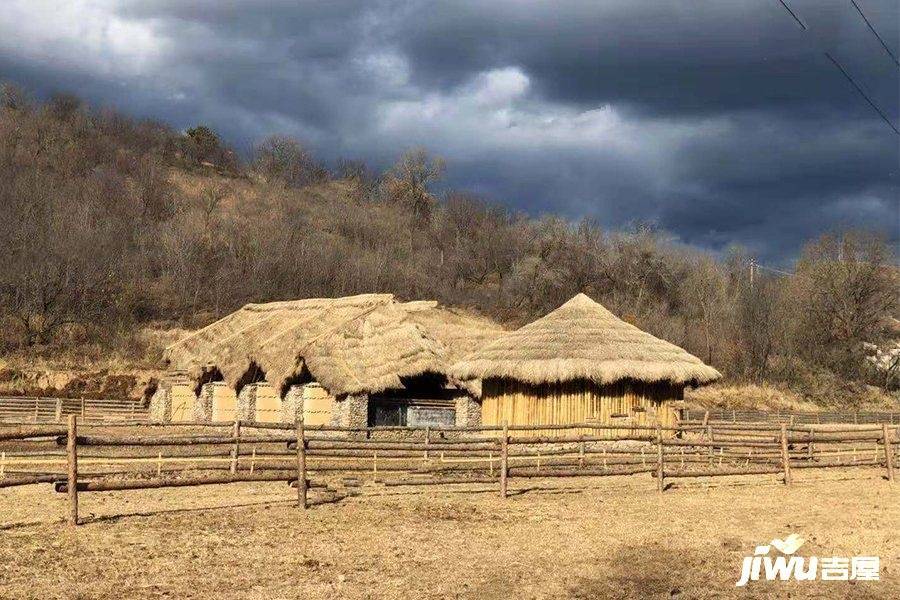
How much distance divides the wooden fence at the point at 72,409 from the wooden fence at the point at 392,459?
10.3m

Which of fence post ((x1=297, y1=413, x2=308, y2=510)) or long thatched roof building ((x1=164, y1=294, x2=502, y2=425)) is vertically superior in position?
long thatched roof building ((x1=164, y1=294, x2=502, y2=425))

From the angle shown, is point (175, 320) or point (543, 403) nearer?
point (543, 403)

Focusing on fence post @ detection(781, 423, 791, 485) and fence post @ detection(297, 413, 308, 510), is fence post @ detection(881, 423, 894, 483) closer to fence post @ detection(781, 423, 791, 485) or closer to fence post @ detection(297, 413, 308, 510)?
fence post @ detection(781, 423, 791, 485)

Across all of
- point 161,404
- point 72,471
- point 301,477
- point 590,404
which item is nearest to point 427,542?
point 301,477

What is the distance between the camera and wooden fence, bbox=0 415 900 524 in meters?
14.0

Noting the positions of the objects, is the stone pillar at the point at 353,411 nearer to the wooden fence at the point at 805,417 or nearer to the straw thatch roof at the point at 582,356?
the straw thatch roof at the point at 582,356

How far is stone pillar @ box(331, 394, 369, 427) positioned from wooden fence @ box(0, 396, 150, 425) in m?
8.73

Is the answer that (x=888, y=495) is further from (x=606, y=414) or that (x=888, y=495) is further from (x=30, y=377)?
(x=30, y=377)

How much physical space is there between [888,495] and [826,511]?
130 inches

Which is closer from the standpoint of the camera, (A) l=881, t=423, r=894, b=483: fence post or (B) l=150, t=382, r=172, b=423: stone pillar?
(A) l=881, t=423, r=894, b=483: fence post

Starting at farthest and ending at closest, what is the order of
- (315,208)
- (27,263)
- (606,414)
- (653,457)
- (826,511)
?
1. (315,208)
2. (27,263)
3. (606,414)
4. (653,457)
5. (826,511)

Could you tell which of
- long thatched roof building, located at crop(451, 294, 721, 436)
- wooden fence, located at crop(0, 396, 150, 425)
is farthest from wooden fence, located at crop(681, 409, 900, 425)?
wooden fence, located at crop(0, 396, 150, 425)

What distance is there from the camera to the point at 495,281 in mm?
73812

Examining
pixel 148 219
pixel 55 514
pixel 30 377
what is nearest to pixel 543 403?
pixel 55 514
